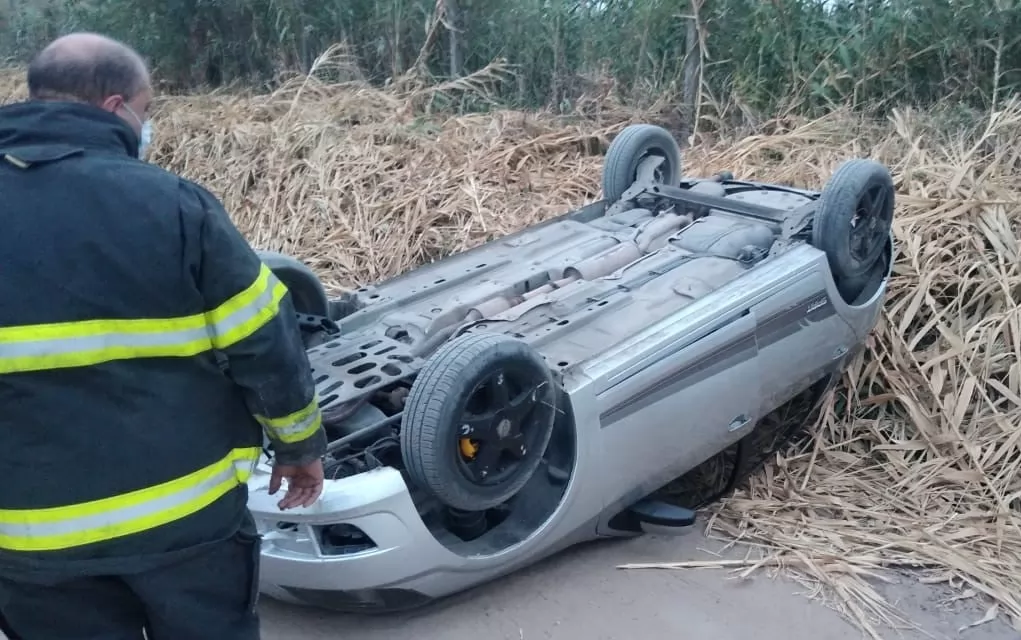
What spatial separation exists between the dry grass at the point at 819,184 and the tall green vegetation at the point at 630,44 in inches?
20.3

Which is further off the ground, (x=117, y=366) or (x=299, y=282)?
(x=117, y=366)

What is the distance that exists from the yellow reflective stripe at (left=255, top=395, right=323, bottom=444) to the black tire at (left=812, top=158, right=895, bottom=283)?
2545mm

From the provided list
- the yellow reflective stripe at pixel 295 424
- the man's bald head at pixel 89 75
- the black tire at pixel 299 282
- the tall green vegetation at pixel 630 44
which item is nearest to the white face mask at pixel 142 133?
the man's bald head at pixel 89 75

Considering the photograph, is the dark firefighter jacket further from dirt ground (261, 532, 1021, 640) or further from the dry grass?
the dry grass

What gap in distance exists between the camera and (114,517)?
1853mm

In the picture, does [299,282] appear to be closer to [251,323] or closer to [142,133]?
[142,133]

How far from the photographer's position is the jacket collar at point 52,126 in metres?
1.82

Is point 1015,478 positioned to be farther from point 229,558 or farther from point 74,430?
point 74,430

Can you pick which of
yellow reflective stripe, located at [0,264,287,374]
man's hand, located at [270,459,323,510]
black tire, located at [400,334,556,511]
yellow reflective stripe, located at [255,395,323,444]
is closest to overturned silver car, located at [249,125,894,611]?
black tire, located at [400,334,556,511]

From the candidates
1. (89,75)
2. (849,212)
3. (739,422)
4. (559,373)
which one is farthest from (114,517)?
(849,212)

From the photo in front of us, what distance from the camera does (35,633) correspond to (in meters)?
2.02

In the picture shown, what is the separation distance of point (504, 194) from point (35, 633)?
4.90m

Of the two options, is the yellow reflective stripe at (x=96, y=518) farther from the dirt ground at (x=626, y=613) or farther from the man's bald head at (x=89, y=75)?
the dirt ground at (x=626, y=613)

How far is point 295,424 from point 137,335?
1.29 feet
